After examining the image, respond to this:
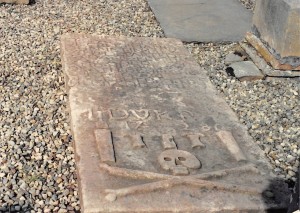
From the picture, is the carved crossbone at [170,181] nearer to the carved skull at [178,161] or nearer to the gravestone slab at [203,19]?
the carved skull at [178,161]

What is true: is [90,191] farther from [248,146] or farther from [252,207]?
[248,146]

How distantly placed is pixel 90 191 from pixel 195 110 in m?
1.19

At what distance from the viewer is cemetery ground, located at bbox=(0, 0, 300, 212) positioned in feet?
9.62

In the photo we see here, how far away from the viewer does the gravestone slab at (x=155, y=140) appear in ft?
8.45

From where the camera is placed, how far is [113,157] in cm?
280

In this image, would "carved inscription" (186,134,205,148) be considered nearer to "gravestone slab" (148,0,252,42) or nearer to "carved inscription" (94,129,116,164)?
"carved inscription" (94,129,116,164)

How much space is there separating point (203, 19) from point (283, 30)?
57.3 inches

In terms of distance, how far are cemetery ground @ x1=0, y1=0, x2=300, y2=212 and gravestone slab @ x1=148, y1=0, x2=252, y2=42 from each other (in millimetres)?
140

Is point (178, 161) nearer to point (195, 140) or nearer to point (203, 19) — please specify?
point (195, 140)

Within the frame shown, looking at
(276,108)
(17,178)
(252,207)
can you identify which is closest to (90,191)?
(17,178)

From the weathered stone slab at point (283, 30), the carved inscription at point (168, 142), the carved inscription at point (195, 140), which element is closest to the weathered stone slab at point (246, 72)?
the weathered stone slab at point (283, 30)

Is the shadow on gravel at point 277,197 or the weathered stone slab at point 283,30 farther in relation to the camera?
the weathered stone slab at point 283,30

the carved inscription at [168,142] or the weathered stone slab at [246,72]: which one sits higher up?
the carved inscription at [168,142]

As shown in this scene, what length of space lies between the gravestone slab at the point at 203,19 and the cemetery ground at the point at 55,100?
140 millimetres
